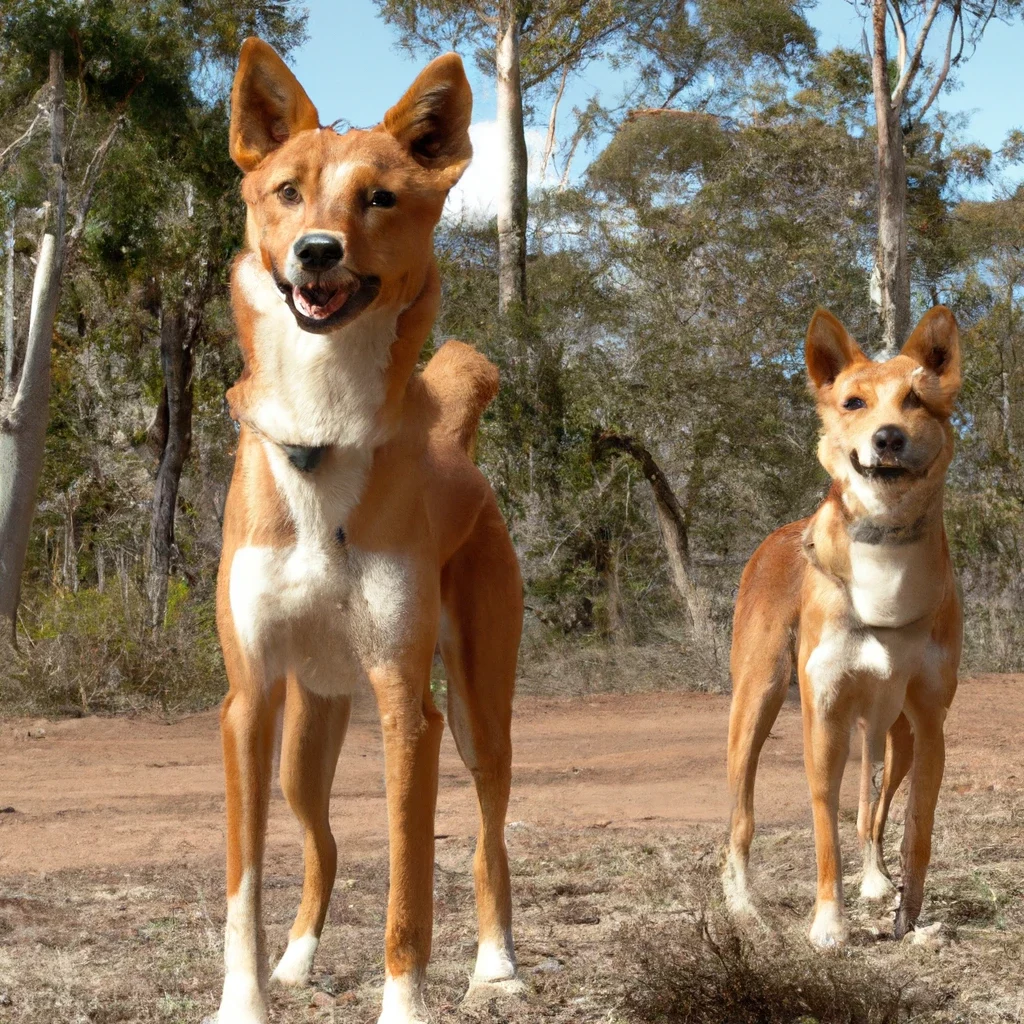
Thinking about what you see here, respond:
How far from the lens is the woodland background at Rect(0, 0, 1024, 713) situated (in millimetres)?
13516

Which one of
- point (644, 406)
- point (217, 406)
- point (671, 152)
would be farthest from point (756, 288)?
point (671, 152)

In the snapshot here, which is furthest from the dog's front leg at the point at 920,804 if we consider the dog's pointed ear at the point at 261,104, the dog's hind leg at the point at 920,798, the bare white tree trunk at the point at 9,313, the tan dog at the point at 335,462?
the bare white tree trunk at the point at 9,313

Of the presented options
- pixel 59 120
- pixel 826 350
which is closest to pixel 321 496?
pixel 826 350

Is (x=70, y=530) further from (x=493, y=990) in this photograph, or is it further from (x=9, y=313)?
(x=493, y=990)

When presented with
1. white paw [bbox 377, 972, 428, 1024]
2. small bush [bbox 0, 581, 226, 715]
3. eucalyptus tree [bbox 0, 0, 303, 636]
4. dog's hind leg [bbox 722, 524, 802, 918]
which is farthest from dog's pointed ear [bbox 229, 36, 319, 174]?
eucalyptus tree [bbox 0, 0, 303, 636]

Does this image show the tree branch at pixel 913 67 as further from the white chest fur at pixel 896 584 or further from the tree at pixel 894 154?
the white chest fur at pixel 896 584

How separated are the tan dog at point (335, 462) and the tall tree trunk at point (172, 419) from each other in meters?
12.0

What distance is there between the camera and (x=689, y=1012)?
146 inches

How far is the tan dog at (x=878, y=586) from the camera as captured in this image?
4.71m

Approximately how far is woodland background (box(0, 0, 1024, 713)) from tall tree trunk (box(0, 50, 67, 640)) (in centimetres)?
4

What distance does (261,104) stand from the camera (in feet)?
11.0

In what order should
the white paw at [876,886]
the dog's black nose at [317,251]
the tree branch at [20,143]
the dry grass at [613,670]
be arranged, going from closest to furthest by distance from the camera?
the dog's black nose at [317,251], the white paw at [876,886], the dry grass at [613,670], the tree branch at [20,143]

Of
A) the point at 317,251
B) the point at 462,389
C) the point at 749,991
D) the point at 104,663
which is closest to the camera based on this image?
the point at 317,251

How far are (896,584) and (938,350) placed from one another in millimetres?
901
